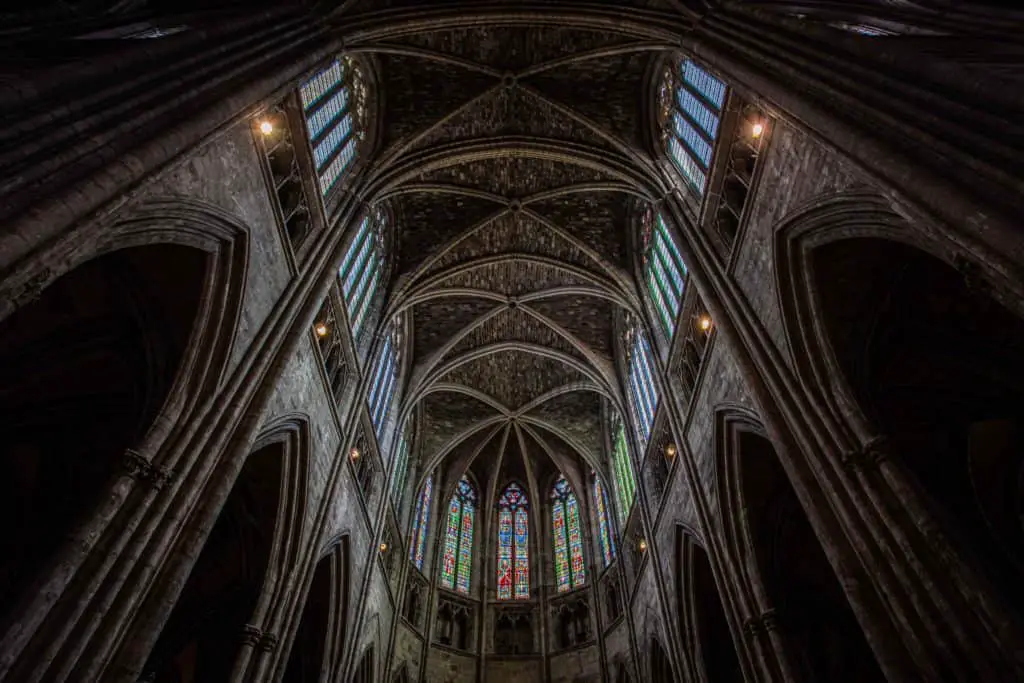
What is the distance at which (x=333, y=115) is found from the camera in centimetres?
1320

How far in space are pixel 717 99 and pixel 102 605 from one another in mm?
12018

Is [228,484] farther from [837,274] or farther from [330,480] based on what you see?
[837,274]

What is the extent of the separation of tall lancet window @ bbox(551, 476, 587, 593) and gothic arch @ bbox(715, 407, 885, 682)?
29.8ft

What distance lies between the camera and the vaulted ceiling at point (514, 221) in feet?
48.3

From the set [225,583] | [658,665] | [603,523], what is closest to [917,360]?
[658,665]

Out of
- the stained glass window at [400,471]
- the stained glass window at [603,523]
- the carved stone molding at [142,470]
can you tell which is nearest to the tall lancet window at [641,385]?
the stained glass window at [603,523]

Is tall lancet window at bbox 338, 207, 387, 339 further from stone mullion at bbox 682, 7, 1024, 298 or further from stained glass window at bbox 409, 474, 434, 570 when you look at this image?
stone mullion at bbox 682, 7, 1024, 298

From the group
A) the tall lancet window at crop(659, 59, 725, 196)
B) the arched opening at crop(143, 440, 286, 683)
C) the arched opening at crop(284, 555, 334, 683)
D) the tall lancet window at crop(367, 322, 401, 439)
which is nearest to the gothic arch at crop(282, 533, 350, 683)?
the arched opening at crop(284, 555, 334, 683)

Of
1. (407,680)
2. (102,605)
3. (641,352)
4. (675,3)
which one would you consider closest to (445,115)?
(675,3)

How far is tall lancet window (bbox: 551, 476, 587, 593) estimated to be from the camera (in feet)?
66.0

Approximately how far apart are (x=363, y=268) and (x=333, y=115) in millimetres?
3711

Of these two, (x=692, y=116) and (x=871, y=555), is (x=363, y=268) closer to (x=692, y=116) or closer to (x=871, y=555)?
(x=692, y=116)

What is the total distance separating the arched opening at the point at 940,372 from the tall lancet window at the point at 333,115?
30.4 feet

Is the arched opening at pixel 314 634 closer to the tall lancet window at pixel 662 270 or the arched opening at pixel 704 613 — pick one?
the arched opening at pixel 704 613
